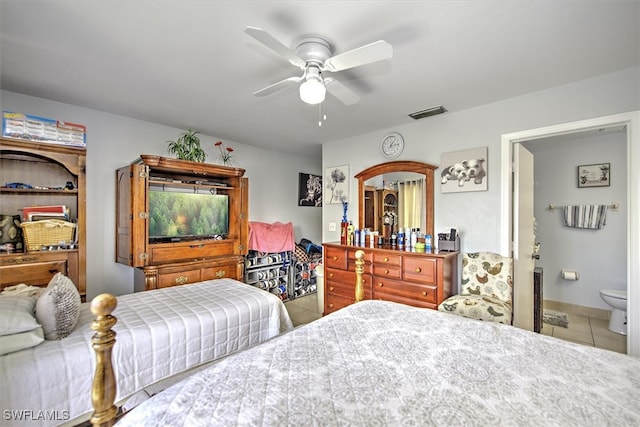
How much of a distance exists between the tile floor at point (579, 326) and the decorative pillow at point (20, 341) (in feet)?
7.79

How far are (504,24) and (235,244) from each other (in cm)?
336

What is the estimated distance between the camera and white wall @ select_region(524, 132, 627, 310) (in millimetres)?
3383

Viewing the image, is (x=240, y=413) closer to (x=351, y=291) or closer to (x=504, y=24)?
(x=504, y=24)

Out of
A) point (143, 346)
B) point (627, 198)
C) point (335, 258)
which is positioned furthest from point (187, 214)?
point (627, 198)

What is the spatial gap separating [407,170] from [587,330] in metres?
2.68

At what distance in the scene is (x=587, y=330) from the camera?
3.15 metres

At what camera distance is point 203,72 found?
2.15 meters

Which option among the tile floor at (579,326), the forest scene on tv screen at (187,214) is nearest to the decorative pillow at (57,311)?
the forest scene on tv screen at (187,214)

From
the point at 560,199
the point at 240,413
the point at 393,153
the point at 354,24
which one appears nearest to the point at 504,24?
the point at 354,24

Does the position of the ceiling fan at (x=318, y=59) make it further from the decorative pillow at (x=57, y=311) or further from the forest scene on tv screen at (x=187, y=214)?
the forest scene on tv screen at (x=187, y=214)

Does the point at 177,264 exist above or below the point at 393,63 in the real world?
below

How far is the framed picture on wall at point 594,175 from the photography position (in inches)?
136

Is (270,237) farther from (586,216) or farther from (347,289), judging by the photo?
(586,216)

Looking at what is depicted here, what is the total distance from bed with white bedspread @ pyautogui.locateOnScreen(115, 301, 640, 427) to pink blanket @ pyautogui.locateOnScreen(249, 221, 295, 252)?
2.87 metres
